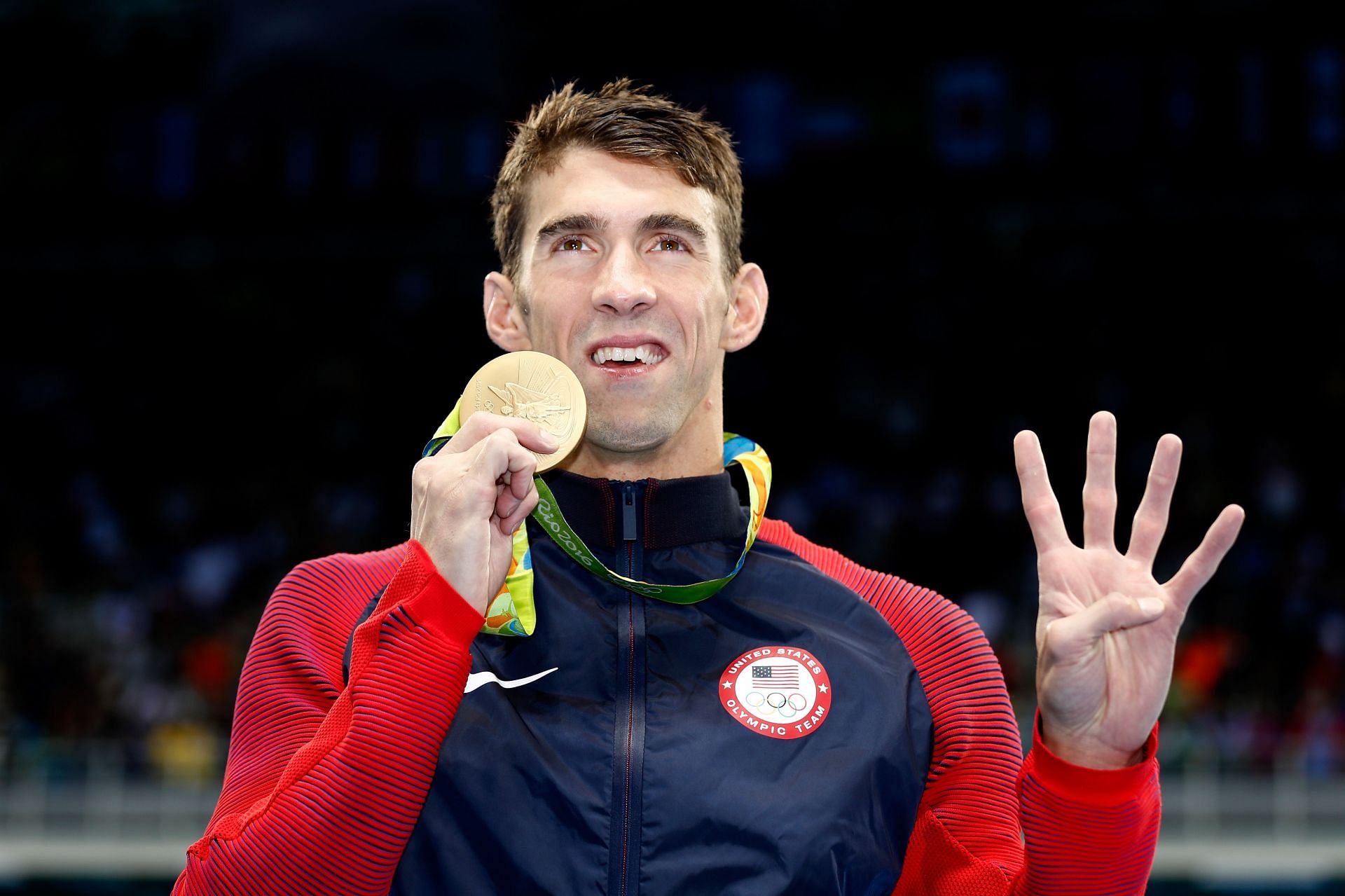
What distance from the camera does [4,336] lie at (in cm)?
1653

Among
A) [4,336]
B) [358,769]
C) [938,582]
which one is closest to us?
[358,769]

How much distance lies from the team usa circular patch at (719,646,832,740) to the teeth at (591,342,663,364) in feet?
1.66

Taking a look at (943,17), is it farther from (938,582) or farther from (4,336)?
(4,336)

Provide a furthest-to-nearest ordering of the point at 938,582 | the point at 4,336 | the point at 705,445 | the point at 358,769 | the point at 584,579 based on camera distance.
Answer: the point at 4,336 < the point at 938,582 < the point at 705,445 < the point at 584,579 < the point at 358,769

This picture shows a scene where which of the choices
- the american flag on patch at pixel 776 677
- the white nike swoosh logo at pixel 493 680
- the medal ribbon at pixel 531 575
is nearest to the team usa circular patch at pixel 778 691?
the american flag on patch at pixel 776 677

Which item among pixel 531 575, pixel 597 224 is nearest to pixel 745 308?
pixel 597 224

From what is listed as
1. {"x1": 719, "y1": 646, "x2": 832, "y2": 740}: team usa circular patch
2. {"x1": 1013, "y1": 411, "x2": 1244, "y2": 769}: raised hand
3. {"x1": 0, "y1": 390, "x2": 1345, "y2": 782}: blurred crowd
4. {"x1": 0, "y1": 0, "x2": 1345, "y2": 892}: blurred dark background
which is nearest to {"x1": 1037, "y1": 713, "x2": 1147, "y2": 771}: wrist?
{"x1": 1013, "y1": 411, "x2": 1244, "y2": 769}: raised hand

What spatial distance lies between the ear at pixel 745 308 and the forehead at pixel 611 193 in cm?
16

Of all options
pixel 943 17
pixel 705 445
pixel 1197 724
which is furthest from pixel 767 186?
pixel 705 445

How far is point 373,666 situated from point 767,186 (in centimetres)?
1094

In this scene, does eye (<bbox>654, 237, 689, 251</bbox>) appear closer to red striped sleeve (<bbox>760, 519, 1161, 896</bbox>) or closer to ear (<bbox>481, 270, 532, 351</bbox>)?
ear (<bbox>481, 270, 532, 351</bbox>)

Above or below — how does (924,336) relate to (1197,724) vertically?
above

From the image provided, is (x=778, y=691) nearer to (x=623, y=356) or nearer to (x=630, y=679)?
(x=630, y=679)

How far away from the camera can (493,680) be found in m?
2.33
